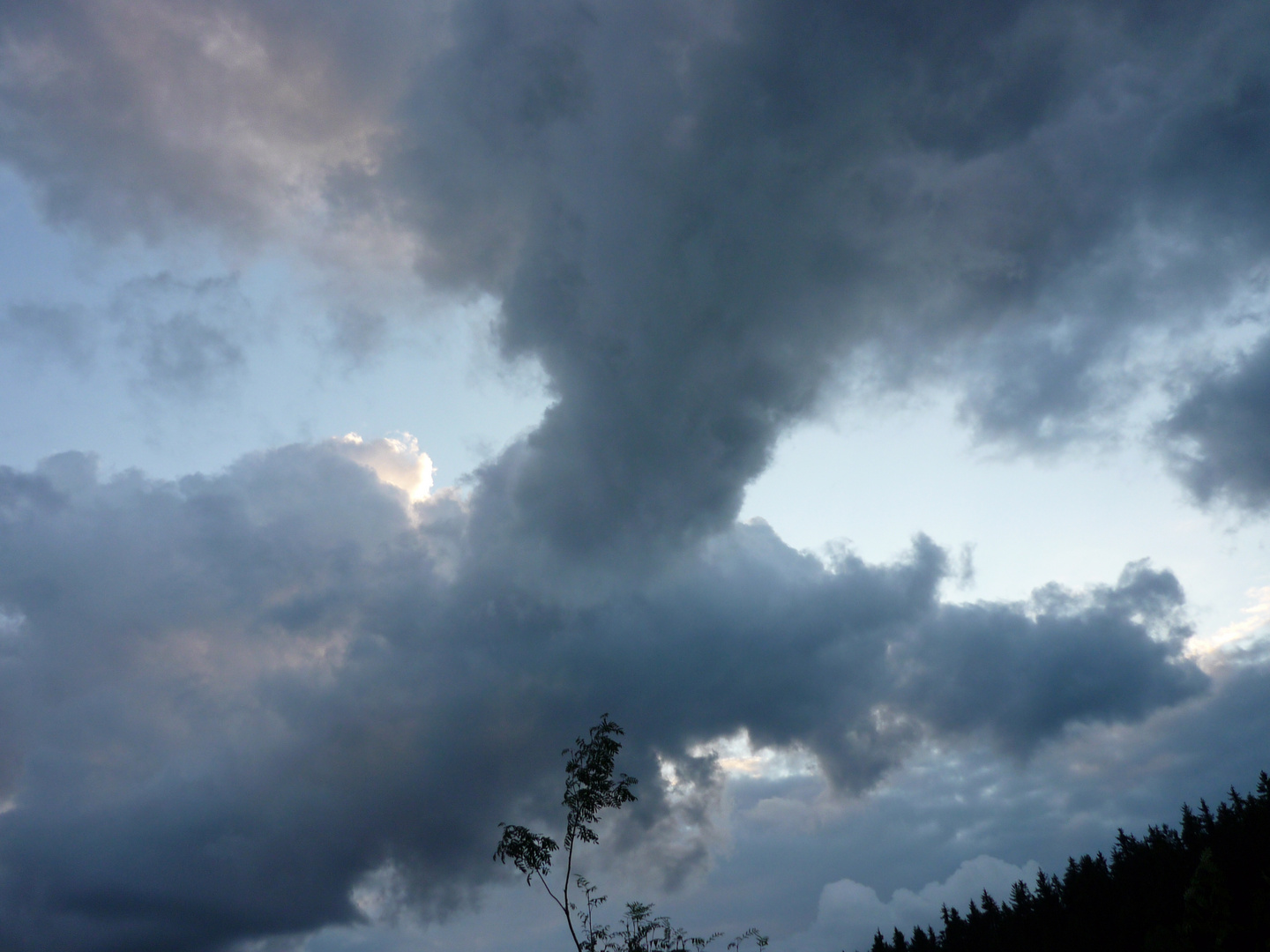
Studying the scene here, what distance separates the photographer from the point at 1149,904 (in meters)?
78.4

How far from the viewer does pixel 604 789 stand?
3750 cm

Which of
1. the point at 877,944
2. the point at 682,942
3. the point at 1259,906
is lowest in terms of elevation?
the point at 877,944

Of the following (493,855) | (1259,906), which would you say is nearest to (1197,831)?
(1259,906)

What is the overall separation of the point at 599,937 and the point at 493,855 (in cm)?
751

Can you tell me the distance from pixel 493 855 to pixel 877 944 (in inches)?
4481

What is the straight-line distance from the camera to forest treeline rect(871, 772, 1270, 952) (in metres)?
43.2

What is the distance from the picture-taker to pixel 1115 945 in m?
71.5

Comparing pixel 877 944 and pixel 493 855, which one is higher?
pixel 493 855

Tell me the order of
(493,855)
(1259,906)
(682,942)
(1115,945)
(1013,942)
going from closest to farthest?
(493,855), (682,942), (1259,906), (1115,945), (1013,942)

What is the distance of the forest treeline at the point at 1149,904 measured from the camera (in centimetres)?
4316

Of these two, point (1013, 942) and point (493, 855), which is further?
point (1013, 942)

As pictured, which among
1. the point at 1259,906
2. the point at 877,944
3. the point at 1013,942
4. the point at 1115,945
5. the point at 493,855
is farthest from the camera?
the point at 877,944

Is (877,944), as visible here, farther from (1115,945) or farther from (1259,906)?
(1259,906)

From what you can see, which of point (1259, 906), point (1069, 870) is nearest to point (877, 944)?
point (1069, 870)
